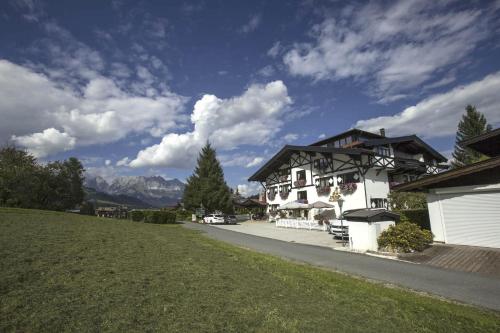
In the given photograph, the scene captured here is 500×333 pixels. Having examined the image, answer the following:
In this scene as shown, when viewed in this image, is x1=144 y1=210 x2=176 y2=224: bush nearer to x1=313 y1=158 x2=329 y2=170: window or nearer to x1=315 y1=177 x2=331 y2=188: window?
x1=315 y1=177 x2=331 y2=188: window

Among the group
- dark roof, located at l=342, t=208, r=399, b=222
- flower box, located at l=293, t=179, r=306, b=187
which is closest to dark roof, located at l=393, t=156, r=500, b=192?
dark roof, located at l=342, t=208, r=399, b=222

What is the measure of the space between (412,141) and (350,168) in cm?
999

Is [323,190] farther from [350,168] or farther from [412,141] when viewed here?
[412,141]

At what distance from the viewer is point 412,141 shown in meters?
35.5

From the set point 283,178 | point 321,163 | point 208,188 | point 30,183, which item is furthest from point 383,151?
point 30,183

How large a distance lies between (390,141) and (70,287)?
33.5m

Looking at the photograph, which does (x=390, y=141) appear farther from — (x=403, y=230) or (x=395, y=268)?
(x=395, y=268)

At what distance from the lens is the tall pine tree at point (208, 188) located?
45938 millimetres

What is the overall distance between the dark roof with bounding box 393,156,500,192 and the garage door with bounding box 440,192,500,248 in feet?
2.16

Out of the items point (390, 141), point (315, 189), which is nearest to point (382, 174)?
point (390, 141)

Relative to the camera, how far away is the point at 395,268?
11.0m

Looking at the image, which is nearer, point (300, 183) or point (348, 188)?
point (348, 188)

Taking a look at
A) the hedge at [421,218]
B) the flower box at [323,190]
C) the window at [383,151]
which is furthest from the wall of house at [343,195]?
the hedge at [421,218]

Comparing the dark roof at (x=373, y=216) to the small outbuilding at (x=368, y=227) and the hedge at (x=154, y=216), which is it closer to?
the small outbuilding at (x=368, y=227)
